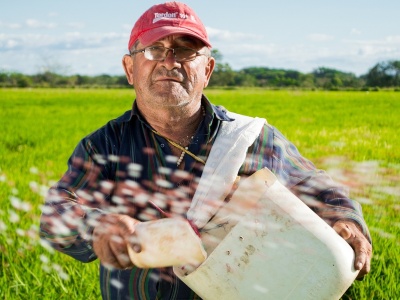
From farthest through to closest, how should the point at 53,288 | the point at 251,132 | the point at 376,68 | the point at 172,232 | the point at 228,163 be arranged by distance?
the point at 376,68, the point at 53,288, the point at 251,132, the point at 228,163, the point at 172,232

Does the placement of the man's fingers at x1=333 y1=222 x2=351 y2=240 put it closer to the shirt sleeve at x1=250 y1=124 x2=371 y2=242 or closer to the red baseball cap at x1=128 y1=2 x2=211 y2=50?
the shirt sleeve at x1=250 y1=124 x2=371 y2=242

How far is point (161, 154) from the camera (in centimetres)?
189

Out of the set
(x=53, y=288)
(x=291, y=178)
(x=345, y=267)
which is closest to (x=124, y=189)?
(x=291, y=178)

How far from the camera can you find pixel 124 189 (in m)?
1.86

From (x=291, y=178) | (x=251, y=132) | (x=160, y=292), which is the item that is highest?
(x=251, y=132)

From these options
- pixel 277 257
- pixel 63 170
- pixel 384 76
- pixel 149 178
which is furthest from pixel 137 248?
pixel 384 76

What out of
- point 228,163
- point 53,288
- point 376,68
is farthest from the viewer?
point 376,68

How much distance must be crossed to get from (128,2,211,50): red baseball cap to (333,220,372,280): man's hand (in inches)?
27.0

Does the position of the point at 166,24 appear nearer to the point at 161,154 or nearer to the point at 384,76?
the point at 161,154

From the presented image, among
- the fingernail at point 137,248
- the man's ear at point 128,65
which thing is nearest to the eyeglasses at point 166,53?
the man's ear at point 128,65

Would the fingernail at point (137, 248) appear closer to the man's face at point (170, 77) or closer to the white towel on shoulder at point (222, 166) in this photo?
the white towel on shoulder at point (222, 166)

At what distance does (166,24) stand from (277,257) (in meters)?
0.82

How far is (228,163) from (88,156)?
17.6 inches

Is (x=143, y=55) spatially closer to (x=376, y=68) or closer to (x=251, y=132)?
(x=251, y=132)
